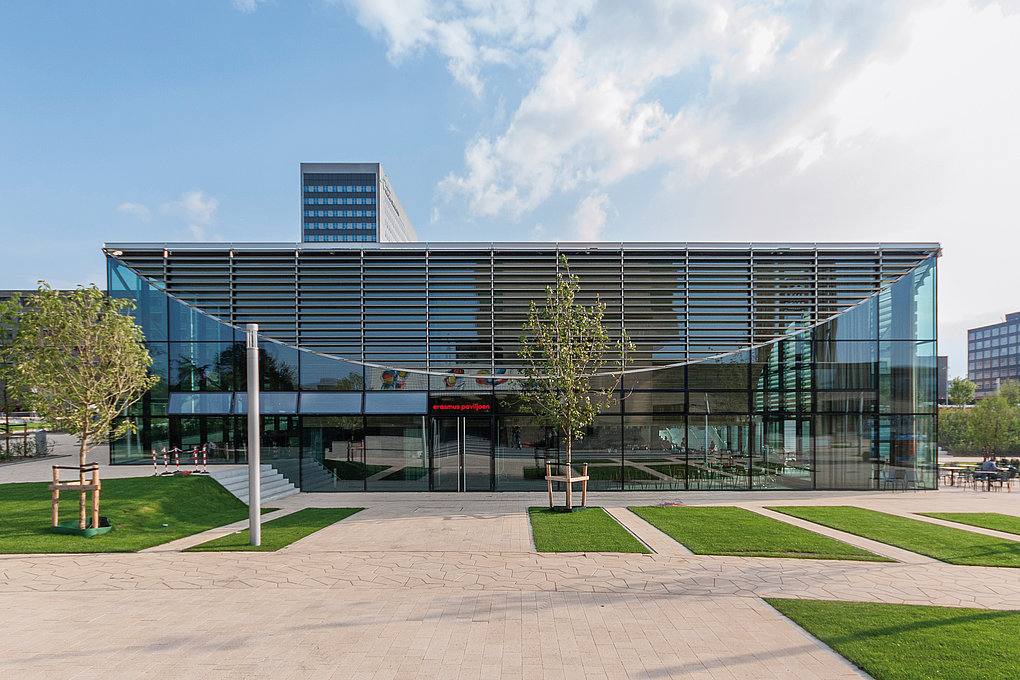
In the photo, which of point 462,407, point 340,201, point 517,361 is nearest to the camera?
point 462,407

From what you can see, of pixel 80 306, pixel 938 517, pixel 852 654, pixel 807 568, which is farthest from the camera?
pixel 938 517

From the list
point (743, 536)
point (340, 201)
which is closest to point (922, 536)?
point (743, 536)

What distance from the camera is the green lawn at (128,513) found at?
35.0 ft

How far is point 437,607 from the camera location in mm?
7301

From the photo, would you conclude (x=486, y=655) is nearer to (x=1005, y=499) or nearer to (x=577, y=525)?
(x=577, y=525)

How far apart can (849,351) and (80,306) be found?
23951 mm

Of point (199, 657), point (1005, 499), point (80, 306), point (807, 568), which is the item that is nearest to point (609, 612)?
point (807, 568)

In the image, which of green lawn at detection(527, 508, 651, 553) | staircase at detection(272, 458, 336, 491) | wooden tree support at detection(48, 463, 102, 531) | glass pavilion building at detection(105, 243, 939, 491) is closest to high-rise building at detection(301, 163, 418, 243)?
glass pavilion building at detection(105, 243, 939, 491)

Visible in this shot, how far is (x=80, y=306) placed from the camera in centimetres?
1177

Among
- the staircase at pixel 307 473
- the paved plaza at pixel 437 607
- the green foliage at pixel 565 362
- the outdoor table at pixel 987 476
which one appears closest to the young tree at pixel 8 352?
Answer: the paved plaza at pixel 437 607

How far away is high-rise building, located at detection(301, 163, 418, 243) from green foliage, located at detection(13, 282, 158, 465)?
119 metres

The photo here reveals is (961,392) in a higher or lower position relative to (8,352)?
lower

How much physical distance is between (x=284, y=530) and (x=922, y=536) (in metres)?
14.9

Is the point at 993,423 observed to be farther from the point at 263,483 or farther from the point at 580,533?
the point at 263,483
